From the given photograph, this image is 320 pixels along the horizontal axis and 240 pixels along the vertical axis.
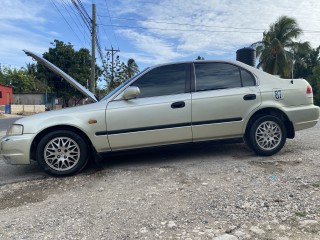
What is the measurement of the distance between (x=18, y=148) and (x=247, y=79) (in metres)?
3.65

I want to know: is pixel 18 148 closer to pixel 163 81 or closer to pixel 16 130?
pixel 16 130

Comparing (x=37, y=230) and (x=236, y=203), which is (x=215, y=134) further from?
(x=37, y=230)

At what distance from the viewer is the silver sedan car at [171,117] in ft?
13.4

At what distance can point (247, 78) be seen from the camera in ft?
15.3

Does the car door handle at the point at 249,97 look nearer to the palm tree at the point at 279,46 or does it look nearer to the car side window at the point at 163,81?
the car side window at the point at 163,81

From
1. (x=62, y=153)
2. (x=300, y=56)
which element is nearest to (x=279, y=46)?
(x=300, y=56)

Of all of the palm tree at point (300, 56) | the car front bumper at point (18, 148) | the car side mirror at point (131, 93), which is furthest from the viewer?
the palm tree at point (300, 56)

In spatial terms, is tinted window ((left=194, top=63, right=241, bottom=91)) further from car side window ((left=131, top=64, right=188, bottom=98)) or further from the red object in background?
the red object in background

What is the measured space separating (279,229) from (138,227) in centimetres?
121

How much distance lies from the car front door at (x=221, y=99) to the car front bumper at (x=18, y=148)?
2429mm

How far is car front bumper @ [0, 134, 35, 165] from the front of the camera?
4.01m

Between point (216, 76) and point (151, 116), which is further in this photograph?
point (216, 76)

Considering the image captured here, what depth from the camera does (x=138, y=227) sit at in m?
2.54

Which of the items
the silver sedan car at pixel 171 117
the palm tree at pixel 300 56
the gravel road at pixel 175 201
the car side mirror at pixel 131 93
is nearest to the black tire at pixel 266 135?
the silver sedan car at pixel 171 117
